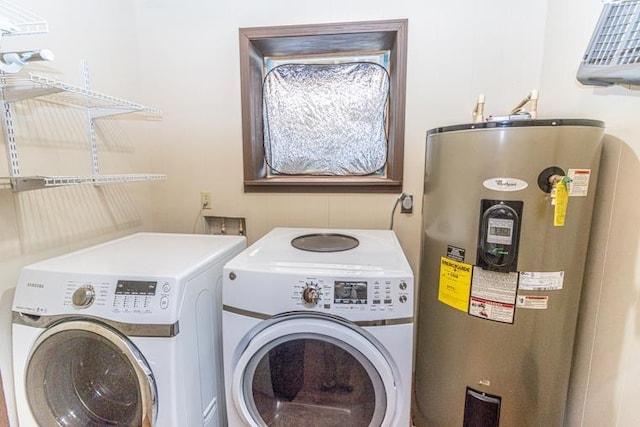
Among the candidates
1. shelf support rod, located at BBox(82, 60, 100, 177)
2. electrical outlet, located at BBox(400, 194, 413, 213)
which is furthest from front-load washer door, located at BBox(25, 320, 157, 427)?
electrical outlet, located at BBox(400, 194, 413, 213)

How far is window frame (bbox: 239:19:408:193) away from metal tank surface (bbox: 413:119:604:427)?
1.39ft

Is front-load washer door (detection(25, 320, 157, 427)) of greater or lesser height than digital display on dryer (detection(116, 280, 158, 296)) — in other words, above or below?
below

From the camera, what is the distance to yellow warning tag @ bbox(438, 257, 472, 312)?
1.20 meters

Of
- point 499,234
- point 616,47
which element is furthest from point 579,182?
A: point 616,47

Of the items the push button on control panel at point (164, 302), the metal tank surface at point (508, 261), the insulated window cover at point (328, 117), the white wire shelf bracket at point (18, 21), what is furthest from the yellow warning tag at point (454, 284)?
the white wire shelf bracket at point (18, 21)

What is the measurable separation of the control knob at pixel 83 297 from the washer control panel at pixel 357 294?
71 centimetres

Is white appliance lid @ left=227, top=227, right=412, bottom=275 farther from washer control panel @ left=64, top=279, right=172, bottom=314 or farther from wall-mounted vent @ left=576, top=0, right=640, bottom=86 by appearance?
wall-mounted vent @ left=576, top=0, right=640, bottom=86

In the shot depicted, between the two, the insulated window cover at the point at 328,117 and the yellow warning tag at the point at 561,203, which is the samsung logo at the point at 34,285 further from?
the yellow warning tag at the point at 561,203

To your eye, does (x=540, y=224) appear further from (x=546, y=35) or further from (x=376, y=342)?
(x=546, y=35)

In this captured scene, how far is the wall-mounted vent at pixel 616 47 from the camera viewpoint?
80cm

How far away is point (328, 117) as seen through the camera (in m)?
1.84

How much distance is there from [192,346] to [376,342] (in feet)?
2.13

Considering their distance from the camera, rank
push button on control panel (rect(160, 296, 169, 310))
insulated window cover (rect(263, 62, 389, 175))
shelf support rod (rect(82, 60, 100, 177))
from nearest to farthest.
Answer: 1. push button on control panel (rect(160, 296, 169, 310))
2. shelf support rod (rect(82, 60, 100, 177))
3. insulated window cover (rect(263, 62, 389, 175))

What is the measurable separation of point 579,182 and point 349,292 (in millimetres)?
862
